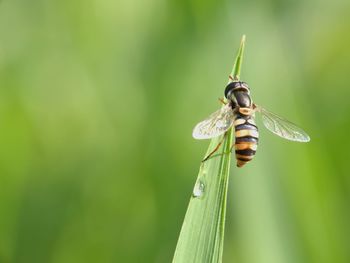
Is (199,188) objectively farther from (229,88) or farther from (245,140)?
(229,88)

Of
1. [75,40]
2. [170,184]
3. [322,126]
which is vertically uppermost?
[75,40]

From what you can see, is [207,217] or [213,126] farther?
[213,126]

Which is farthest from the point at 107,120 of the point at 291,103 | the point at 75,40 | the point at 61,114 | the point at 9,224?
the point at 291,103

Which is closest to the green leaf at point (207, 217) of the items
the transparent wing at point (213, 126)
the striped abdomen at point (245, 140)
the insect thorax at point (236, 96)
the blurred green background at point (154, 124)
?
the transparent wing at point (213, 126)

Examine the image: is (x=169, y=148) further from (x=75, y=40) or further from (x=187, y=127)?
(x=75, y=40)

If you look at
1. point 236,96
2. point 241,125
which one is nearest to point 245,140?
point 241,125
